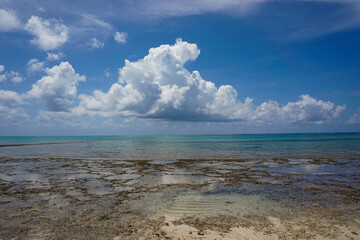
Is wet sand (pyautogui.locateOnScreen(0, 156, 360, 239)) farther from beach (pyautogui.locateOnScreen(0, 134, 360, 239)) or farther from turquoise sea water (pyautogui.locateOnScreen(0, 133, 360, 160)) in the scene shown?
turquoise sea water (pyautogui.locateOnScreen(0, 133, 360, 160))

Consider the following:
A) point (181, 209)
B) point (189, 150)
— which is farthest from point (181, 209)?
point (189, 150)

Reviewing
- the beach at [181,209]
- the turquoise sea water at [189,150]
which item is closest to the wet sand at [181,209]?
the beach at [181,209]

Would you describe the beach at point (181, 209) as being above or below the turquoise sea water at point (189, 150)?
above

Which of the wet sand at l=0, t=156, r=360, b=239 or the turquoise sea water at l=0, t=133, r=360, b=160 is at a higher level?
the wet sand at l=0, t=156, r=360, b=239

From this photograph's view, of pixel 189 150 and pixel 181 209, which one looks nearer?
pixel 181 209

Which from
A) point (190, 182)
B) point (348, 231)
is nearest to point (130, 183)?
point (190, 182)

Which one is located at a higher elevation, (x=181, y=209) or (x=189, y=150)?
(x=181, y=209)

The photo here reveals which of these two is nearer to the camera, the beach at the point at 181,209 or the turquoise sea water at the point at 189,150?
the beach at the point at 181,209

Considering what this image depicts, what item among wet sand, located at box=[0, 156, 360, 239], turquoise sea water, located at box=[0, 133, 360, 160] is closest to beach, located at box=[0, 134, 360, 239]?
wet sand, located at box=[0, 156, 360, 239]

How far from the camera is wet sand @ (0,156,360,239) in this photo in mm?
7367

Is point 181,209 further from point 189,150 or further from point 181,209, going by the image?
point 189,150

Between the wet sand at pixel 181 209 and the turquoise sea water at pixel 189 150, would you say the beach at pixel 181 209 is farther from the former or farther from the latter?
the turquoise sea water at pixel 189 150

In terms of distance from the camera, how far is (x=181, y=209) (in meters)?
9.59

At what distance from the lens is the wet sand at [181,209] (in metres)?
7.37
